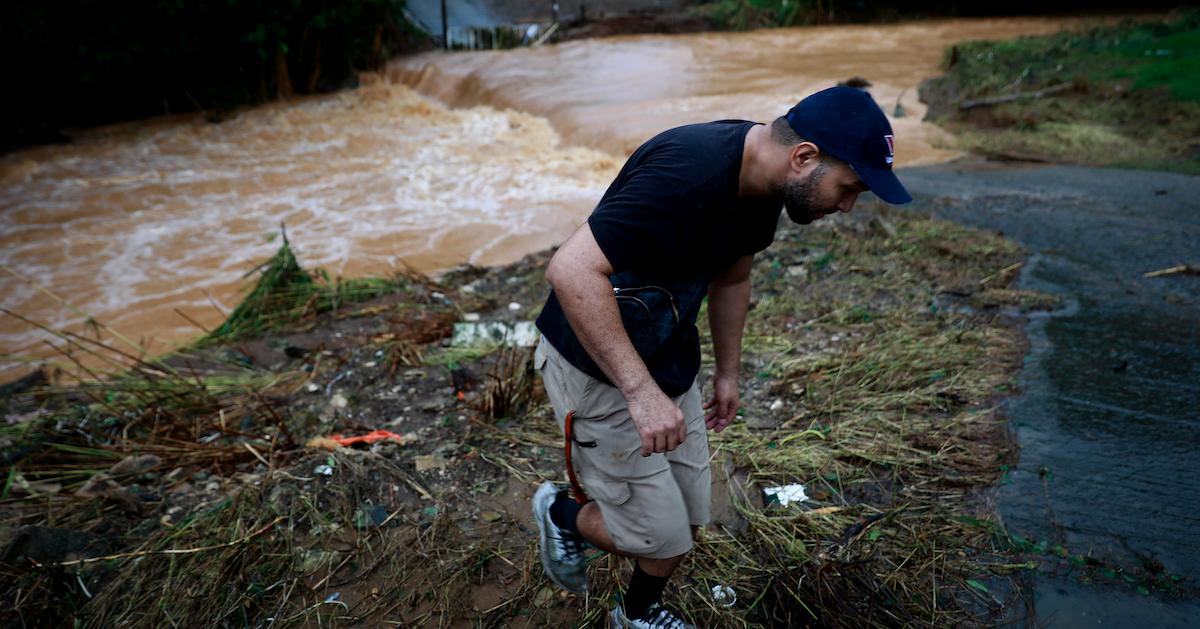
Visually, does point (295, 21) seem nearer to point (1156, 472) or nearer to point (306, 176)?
point (306, 176)

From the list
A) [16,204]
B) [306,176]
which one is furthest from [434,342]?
[16,204]

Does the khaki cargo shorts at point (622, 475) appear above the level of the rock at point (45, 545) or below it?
above

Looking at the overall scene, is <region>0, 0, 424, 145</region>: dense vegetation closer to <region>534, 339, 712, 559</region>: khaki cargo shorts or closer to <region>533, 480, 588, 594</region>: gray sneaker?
<region>533, 480, 588, 594</region>: gray sneaker

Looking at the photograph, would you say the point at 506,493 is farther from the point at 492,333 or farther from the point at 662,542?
the point at 492,333

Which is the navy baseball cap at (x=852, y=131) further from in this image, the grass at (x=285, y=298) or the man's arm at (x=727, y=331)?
the grass at (x=285, y=298)

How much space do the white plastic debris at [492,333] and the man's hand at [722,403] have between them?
6.58ft

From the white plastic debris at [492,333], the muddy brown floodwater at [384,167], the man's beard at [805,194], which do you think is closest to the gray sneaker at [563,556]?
the man's beard at [805,194]

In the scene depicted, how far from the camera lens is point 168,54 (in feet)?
40.1

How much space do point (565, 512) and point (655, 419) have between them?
25.8 inches

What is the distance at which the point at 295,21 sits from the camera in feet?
46.0

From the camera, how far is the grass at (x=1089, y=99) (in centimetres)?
726

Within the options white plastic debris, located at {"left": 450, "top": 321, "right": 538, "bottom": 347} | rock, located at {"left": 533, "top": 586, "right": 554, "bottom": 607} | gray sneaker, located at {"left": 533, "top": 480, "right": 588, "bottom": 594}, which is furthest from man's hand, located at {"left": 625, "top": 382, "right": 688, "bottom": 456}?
white plastic debris, located at {"left": 450, "top": 321, "right": 538, "bottom": 347}

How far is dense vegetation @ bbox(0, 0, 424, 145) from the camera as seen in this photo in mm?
10750

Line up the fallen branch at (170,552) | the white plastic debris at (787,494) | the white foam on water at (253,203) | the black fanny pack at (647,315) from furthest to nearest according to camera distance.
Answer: the white foam on water at (253,203) < the white plastic debris at (787,494) < the fallen branch at (170,552) < the black fanny pack at (647,315)
